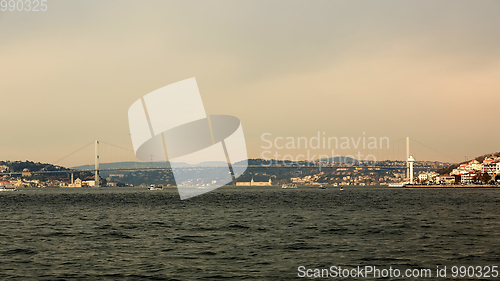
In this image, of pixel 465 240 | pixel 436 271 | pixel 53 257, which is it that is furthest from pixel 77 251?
pixel 465 240

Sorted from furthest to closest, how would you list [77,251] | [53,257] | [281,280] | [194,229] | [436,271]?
1. [194,229]
2. [77,251]
3. [53,257]
4. [436,271]
5. [281,280]

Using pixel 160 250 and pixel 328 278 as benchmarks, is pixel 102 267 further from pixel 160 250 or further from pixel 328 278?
pixel 328 278

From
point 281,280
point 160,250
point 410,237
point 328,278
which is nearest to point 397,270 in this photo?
point 328,278

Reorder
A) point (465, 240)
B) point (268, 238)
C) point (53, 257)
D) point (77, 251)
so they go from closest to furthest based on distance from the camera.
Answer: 1. point (53, 257)
2. point (77, 251)
3. point (465, 240)
4. point (268, 238)

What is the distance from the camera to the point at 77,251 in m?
16.0

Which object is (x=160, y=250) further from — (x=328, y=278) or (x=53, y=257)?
(x=328, y=278)

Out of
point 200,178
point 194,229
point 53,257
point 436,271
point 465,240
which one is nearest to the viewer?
point 436,271

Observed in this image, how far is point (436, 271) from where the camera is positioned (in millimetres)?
12375

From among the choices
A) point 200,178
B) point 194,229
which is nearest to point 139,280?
point 194,229

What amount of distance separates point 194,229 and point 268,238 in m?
5.29

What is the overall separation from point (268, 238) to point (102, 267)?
8.07m

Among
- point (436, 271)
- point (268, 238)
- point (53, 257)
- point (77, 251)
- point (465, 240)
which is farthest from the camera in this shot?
point (268, 238)

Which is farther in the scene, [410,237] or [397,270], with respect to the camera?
[410,237]

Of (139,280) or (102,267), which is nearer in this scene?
(139,280)
